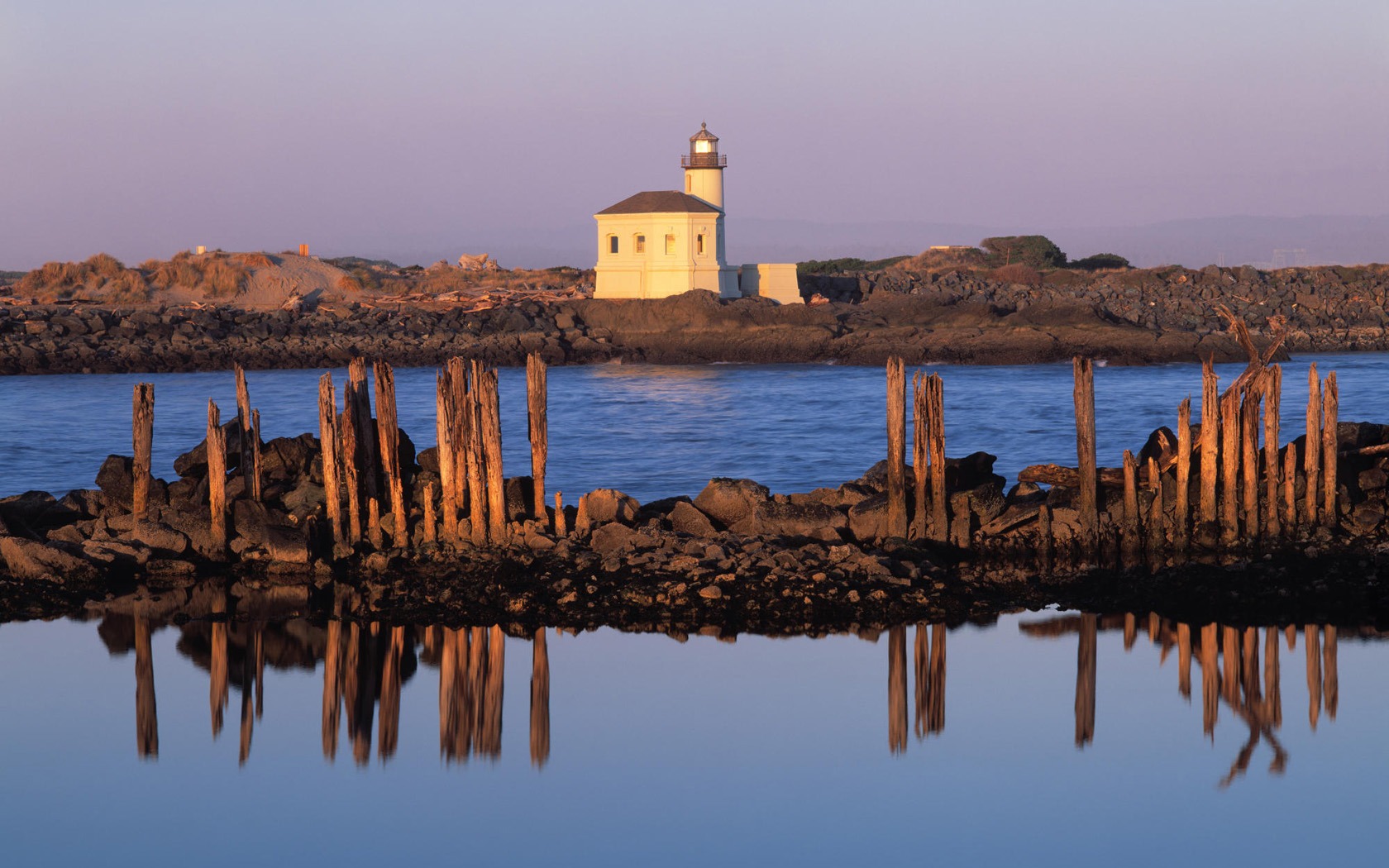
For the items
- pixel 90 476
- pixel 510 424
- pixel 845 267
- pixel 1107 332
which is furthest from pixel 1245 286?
pixel 90 476

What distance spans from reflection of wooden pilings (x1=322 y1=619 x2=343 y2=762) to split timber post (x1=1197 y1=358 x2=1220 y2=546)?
6.65 meters

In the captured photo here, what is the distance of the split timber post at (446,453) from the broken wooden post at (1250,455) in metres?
6.26

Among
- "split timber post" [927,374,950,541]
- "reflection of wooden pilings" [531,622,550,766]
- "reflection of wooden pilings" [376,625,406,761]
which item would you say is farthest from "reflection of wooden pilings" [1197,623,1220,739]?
"reflection of wooden pilings" [376,625,406,761]

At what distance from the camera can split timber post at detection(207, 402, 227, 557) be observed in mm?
12648

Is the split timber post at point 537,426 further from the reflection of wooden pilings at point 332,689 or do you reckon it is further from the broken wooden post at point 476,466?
the reflection of wooden pilings at point 332,689

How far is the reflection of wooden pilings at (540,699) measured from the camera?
8.33 metres

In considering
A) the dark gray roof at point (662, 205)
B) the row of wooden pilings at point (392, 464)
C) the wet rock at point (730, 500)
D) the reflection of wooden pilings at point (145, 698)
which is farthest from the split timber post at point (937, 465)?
the dark gray roof at point (662, 205)

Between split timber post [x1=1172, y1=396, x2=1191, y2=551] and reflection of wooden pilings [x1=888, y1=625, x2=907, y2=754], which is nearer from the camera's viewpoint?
reflection of wooden pilings [x1=888, y1=625, x2=907, y2=754]

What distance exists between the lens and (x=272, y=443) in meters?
13.9

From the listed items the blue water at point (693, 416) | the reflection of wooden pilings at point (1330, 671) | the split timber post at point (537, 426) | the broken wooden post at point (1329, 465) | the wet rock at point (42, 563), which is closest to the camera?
the reflection of wooden pilings at point (1330, 671)

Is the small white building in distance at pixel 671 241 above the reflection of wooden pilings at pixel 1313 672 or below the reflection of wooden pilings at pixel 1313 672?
above

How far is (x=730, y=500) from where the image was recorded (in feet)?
43.0

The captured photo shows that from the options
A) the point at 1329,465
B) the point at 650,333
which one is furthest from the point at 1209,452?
the point at 650,333

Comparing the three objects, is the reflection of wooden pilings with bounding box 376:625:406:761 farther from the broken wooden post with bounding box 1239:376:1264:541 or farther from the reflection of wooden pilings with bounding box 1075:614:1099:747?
the broken wooden post with bounding box 1239:376:1264:541
